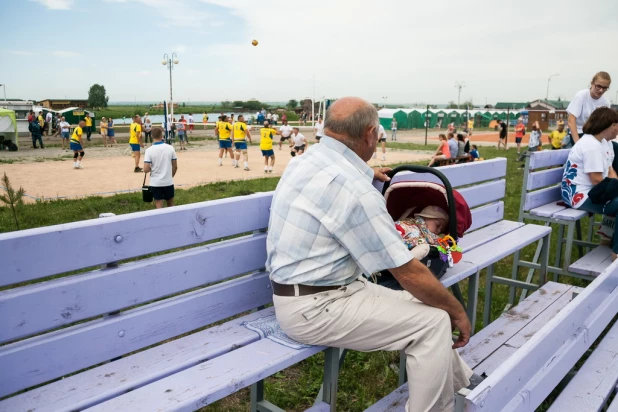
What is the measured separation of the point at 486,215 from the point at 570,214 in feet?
3.23

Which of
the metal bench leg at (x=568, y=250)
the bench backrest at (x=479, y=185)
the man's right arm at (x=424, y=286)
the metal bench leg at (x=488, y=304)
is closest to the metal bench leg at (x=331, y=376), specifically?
the man's right arm at (x=424, y=286)

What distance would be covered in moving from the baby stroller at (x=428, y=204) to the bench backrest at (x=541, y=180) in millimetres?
2228

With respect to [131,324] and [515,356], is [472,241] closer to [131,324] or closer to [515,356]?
[515,356]

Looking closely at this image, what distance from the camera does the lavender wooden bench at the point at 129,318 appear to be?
6.23 ft

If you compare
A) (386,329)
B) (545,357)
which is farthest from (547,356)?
(386,329)

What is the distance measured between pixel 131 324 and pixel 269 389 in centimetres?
147

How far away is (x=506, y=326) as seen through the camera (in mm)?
3418

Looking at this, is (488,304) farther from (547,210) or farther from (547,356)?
(547,356)

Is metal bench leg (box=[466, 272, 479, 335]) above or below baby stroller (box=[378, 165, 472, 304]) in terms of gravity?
below

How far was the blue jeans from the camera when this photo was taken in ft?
15.4

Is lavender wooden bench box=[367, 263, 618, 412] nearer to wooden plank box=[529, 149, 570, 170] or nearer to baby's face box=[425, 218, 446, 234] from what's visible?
baby's face box=[425, 218, 446, 234]

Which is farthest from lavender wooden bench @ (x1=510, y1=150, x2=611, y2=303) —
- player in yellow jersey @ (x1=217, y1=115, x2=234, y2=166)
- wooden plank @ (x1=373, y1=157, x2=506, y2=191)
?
player in yellow jersey @ (x1=217, y1=115, x2=234, y2=166)

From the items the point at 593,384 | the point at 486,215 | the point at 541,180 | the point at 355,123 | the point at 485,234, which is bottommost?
the point at 593,384

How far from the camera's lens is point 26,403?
6.15 feet
